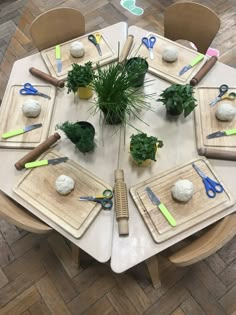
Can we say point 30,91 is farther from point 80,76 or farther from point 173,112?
point 173,112

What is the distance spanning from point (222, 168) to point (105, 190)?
1.34ft

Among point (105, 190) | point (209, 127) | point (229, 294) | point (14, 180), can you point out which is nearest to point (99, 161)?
point (105, 190)

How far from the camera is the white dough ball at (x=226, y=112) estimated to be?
102 centimetres

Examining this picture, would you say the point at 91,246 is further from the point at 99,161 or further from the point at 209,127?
the point at 209,127

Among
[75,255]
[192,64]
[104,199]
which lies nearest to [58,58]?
[192,64]

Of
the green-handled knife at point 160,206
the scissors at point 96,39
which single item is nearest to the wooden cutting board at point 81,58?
the scissors at point 96,39

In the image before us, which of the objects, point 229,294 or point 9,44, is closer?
point 229,294

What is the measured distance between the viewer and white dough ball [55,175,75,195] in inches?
35.8

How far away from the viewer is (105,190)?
0.93 m

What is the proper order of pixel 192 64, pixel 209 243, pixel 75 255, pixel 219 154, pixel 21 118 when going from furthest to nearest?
pixel 75 255 → pixel 192 64 → pixel 21 118 → pixel 219 154 → pixel 209 243

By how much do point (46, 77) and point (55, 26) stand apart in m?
0.36

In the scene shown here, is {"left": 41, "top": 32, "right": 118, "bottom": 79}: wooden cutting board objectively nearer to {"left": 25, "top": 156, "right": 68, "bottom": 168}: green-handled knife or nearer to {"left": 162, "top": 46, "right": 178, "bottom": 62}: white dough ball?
{"left": 162, "top": 46, "right": 178, "bottom": 62}: white dough ball

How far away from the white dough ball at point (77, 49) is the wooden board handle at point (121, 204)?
23.0 inches

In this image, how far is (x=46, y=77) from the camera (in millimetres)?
1161
